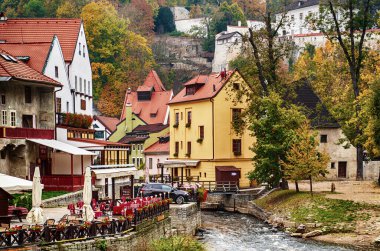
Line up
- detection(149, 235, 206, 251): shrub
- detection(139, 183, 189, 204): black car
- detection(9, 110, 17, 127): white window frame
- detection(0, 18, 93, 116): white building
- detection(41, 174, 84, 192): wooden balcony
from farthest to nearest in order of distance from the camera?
detection(0, 18, 93, 116): white building, detection(139, 183, 189, 204): black car, detection(41, 174, 84, 192): wooden balcony, detection(9, 110, 17, 127): white window frame, detection(149, 235, 206, 251): shrub

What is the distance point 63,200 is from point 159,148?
147 ft

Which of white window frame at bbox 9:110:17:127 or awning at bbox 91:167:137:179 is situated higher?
white window frame at bbox 9:110:17:127

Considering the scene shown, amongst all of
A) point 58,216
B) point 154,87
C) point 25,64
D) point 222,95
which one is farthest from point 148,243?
point 154,87

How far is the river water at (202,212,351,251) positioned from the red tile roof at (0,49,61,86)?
13527mm

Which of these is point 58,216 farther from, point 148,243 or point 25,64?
point 25,64

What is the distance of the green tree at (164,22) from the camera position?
195m

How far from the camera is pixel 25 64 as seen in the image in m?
52.0

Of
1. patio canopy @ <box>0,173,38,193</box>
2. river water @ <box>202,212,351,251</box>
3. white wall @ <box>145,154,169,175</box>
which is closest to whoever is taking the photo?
patio canopy @ <box>0,173,38,193</box>

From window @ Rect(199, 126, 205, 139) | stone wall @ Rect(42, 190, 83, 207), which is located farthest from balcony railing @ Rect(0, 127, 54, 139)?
window @ Rect(199, 126, 205, 139)

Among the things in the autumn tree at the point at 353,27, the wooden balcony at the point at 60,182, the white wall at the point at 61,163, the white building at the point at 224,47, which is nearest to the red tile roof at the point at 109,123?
the autumn tree at the point at 353,27

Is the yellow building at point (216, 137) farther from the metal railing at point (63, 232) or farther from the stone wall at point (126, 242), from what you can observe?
the metal railing at point (63, 232)

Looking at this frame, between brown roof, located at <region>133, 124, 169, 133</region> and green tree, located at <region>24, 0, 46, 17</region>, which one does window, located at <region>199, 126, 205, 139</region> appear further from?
green tree, located at <region>24, 0, 46, 17</region>

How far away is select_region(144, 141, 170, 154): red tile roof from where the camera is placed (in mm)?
90000

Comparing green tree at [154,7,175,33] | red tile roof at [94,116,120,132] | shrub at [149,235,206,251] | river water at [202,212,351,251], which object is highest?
green tree at [154,7,175,33]
